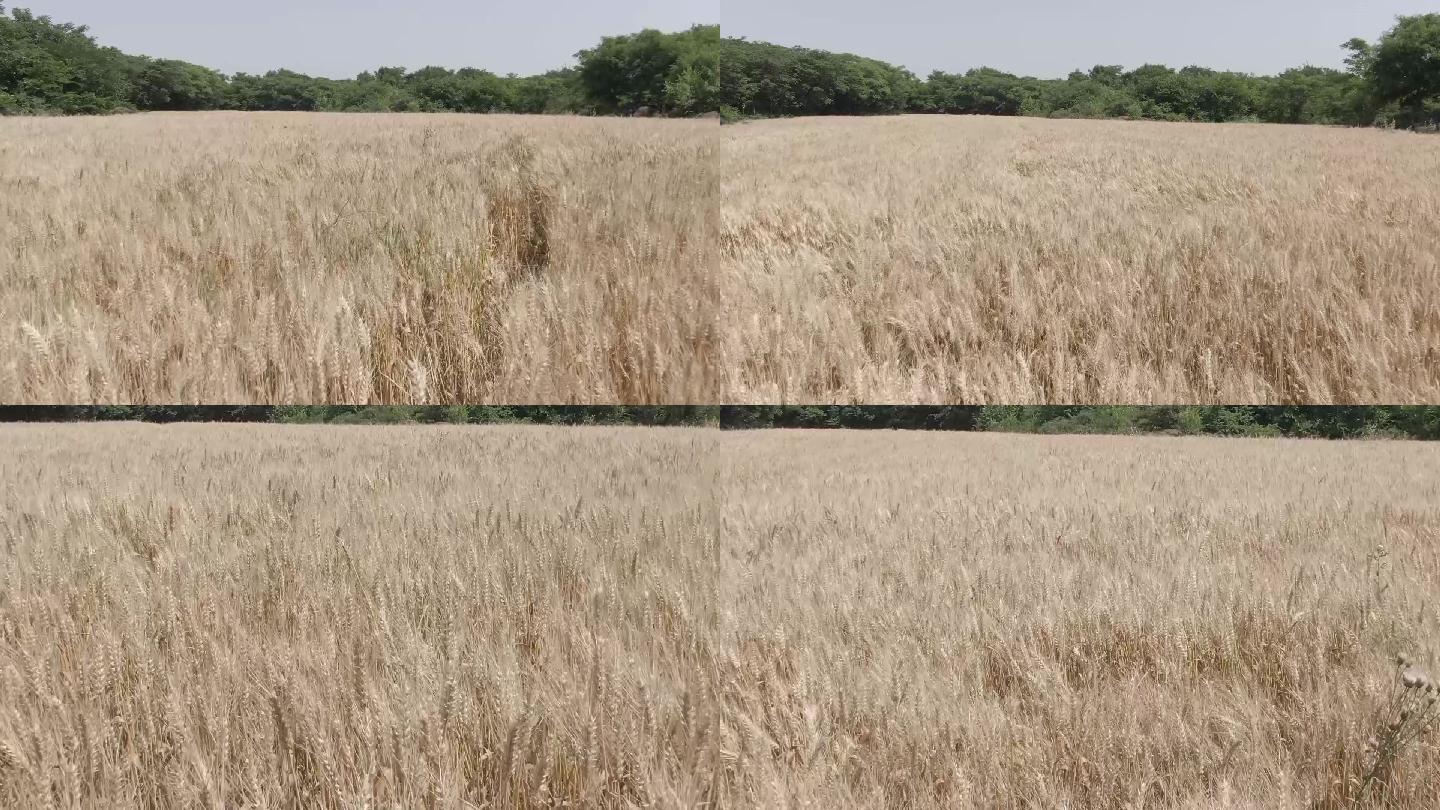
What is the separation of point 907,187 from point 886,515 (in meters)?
1.95

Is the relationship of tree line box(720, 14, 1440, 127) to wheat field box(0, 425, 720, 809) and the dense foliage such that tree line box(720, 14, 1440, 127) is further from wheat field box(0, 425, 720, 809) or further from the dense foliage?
wheat field box(0, 425, 720, 809)

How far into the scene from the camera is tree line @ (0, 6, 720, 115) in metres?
2.72

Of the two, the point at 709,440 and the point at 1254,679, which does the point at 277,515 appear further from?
the point at 1254,679

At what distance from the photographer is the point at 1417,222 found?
2.82 m

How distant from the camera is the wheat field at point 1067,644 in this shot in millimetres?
1641

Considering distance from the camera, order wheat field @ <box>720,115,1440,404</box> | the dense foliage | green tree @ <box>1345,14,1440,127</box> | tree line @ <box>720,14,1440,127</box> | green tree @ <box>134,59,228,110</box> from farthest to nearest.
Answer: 1. green tree @ <box>1345,14,1440,127</box>
2. tree line @ <box>720,14,1440,127</box>
3. green tree @ <box>134,59,228,110</box>
4. the dense foliage
5. wheat field @ <box>720,115,1440,404</box>

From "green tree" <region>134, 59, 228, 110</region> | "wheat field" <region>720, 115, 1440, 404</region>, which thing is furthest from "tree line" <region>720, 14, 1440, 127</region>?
"green tree" <region>134, 59, 228, 110</region>

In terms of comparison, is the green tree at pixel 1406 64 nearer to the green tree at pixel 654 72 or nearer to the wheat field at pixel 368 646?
the green tree at pixel 654 72

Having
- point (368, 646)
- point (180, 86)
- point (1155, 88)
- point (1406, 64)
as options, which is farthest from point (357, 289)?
point (1406, 64)

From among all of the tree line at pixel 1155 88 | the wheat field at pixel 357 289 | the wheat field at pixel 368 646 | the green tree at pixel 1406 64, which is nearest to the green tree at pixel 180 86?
the wheat field at pixel 357 289

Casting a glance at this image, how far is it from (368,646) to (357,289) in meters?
0.97

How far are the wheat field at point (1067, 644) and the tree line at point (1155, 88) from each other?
1.70 m

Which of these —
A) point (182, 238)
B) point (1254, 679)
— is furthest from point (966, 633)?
point (182, 238)

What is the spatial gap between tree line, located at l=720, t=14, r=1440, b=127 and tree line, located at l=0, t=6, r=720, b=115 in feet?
0.75
